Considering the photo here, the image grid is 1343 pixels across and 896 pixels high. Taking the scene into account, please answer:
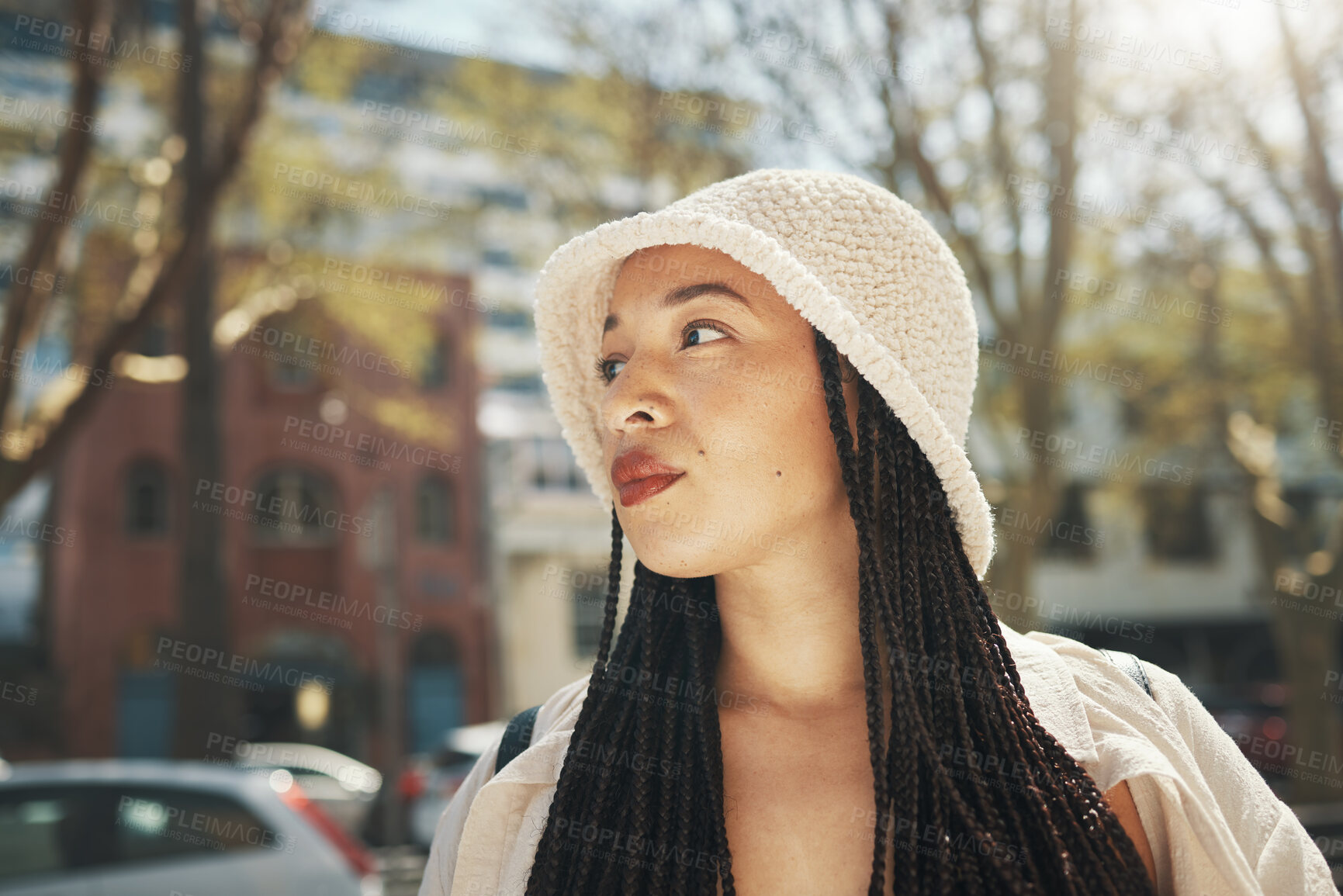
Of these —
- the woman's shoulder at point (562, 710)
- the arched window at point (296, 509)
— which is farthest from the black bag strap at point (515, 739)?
the arched window at point (296, 509)

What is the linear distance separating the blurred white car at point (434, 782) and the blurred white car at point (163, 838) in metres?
6.32

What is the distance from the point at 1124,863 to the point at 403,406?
1250 cm

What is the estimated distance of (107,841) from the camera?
5.34 metres

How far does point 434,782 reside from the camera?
12.6m

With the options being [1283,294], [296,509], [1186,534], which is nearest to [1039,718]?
[1283,294]

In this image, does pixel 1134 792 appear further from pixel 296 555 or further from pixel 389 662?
pixel 296 555

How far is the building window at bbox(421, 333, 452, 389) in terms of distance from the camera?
80.6ft

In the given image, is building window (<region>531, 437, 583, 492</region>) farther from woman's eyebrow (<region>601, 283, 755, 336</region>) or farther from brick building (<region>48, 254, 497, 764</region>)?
woman's eyebrow (<region>601, 283, 755, 336</region>)

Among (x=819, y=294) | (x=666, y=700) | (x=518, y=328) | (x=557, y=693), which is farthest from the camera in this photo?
(x=518, y=328)

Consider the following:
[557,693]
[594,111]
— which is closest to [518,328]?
[594,111]

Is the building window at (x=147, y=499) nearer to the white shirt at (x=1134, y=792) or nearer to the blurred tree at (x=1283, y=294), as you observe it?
the blurred tree at (x=1283, y=294)

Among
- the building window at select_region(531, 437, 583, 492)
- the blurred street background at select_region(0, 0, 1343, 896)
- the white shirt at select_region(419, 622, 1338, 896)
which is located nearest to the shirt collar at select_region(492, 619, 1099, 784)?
the white shirt at select_region(419, 622, 1338, 896)

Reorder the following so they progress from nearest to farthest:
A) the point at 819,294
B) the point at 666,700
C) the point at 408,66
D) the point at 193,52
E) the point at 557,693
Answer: the point at 819,294, the point at 666,700, the point at 557,693, the point at 193,52, the point at 408,66

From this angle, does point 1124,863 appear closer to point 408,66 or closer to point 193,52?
point 193,52
